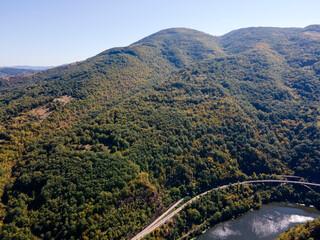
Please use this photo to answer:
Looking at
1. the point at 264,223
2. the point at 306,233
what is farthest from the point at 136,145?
the point at 306,233

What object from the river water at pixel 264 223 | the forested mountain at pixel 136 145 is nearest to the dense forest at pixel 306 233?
the river water at pixel 264 223

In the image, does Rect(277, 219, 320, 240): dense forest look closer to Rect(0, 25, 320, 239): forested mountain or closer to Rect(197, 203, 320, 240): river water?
Rect(197, 203, 320, 240): river water

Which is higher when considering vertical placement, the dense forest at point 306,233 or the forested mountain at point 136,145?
the forested mountain at point 136,145

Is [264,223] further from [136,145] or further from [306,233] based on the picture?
[136,145]

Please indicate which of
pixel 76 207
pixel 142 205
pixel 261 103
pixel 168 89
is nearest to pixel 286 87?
pixel 261 103

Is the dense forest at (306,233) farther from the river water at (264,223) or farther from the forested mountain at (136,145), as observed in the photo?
the forested mountain at (136,145)
